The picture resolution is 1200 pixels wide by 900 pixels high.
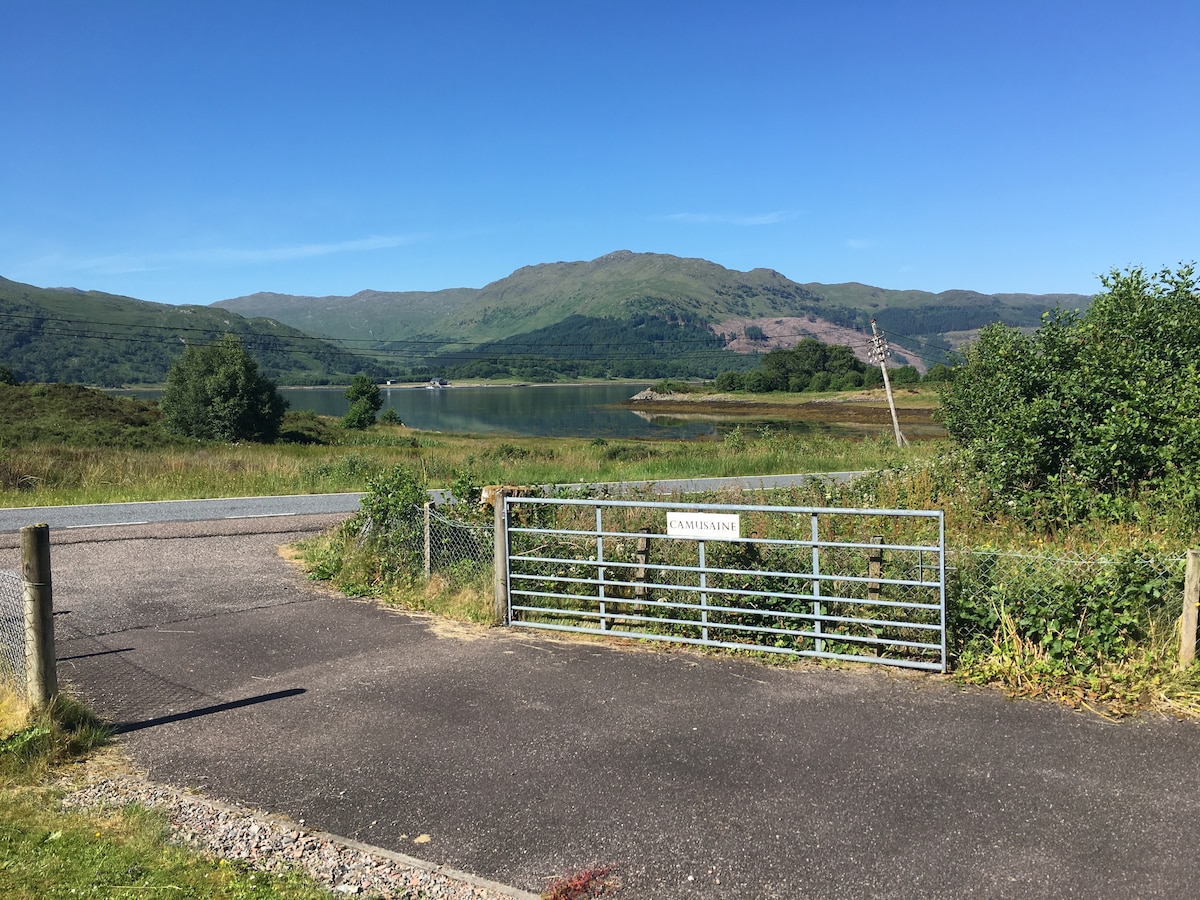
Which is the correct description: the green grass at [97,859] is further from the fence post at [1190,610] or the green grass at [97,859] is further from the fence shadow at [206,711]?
the fence post at [1190,610]

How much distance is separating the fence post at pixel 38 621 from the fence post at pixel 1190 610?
8604 mm

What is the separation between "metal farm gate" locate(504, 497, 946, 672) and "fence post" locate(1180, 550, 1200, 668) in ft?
5.77

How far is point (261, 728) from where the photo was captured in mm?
6648

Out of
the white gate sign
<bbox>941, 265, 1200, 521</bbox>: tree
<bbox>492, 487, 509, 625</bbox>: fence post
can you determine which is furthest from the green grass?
<bbox>941, 265, 1200, 521</bbox>: tree

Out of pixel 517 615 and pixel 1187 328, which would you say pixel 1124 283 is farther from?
pixel 517 615

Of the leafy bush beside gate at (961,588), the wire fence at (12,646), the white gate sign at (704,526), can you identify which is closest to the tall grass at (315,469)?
the leafy bush beside gate at (961,588)

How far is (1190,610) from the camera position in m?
6.79

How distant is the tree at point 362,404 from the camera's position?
83812mm

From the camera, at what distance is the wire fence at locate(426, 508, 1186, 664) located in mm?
7094

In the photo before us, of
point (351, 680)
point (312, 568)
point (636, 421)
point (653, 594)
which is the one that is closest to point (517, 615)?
point (653, 594)

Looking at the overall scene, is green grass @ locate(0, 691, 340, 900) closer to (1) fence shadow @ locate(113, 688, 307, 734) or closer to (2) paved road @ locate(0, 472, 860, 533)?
(1) fence shadow @ locate(113, 688, 307, 734)

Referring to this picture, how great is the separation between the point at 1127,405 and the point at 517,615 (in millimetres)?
8080

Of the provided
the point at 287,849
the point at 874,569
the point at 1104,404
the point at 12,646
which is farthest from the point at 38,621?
the point at 1104,404

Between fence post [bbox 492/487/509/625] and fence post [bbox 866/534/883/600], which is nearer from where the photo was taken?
fence post [bbox 866/534/883/600]
